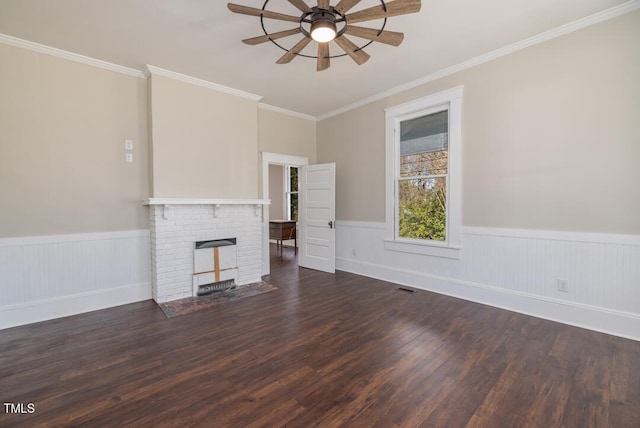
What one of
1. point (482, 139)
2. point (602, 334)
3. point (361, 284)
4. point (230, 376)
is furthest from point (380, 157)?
point (230, 376)

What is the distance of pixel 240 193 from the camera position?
4473 mm

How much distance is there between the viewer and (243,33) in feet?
9.45

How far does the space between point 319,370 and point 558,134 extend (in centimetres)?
341

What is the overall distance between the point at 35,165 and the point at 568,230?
589cm

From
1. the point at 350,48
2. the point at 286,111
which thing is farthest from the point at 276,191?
the point at 350,48

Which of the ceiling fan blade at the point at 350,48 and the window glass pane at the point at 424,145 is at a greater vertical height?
the ceiling fan blade at the point at 350,48

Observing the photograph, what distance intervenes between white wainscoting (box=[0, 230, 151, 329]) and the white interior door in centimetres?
273

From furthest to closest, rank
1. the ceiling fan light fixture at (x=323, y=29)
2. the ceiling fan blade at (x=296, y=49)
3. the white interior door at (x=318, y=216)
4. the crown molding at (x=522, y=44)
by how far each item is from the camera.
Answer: the white interior door at (x=318, y=216), the crown molding at (x=522, y=44), the ceiling fan blade at (x=296, y=49), the ceiling fan light fixture at (x=323, y=29)

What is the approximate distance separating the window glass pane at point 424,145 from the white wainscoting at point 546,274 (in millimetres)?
1047

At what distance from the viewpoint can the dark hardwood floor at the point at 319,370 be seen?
170 centimetres

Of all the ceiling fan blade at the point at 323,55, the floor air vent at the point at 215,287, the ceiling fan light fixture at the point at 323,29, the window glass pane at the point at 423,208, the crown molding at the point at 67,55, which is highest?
the crown molding at the point at 67,55

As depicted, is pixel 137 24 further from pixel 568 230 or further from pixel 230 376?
pixel 568 230

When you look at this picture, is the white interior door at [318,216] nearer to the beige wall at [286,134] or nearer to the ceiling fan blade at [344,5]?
the beige wall at [286,134]

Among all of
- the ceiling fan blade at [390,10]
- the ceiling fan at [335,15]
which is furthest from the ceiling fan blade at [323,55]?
the ceiling fan blade at [390,10]
